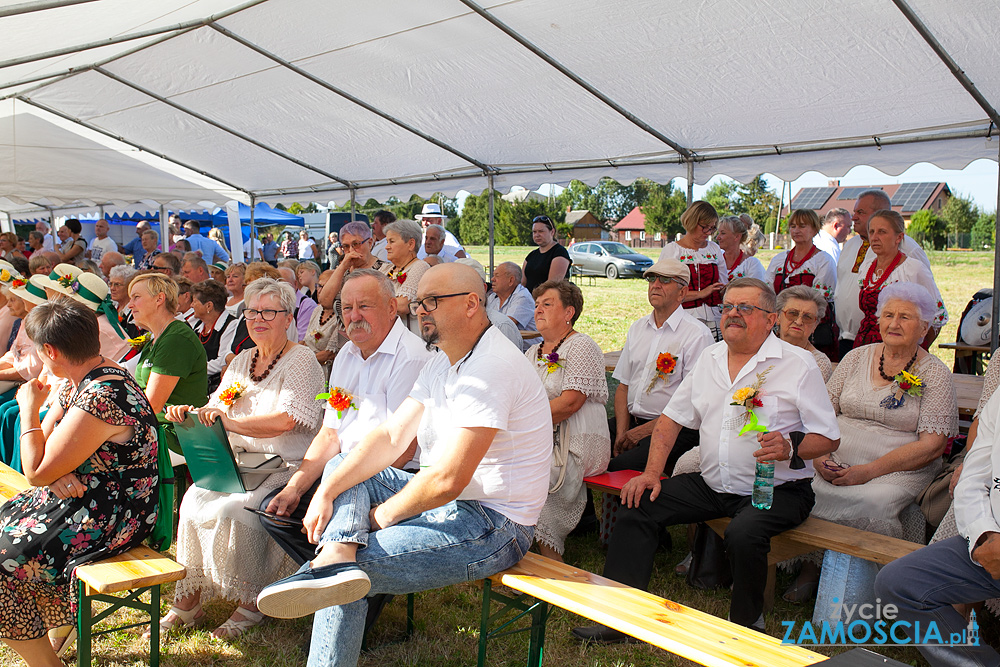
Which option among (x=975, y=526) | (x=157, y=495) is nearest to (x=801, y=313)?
(x=975, y=526)

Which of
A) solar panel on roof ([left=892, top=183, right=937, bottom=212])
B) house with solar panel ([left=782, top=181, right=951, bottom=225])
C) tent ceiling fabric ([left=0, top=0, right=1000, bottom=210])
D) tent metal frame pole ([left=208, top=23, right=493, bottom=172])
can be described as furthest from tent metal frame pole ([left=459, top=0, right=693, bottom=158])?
solar panel on roof ([left=892, top=183, right=937, bottom=212])

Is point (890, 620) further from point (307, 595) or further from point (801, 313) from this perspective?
point (307, 595)

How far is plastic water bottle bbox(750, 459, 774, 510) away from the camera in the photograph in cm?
294

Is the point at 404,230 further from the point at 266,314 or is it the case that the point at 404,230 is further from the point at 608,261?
the point at 608,261

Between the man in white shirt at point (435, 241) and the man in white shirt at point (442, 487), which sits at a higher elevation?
the man in white shirt at point (435, 241)

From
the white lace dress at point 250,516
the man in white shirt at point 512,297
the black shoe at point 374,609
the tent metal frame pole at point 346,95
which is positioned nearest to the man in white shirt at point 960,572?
the black shoe at point 374,609

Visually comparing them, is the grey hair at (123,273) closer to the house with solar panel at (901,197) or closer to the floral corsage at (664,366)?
the floral corsage at (664,366)

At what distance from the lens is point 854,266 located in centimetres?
529

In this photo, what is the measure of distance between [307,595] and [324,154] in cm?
823

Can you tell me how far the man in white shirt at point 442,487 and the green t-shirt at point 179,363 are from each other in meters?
1.65

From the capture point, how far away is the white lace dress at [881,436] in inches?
127

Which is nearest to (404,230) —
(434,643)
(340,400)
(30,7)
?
(340,400)

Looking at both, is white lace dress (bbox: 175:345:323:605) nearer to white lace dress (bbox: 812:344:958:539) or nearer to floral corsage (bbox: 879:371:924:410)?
white lace dress (bbox: 812:344:958:539)

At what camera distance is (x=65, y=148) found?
9750 millimetres
